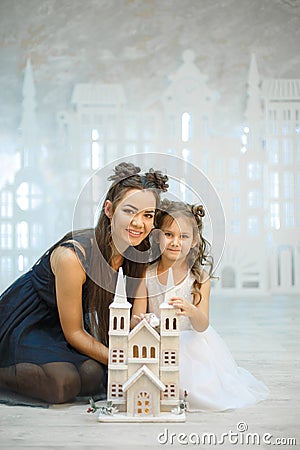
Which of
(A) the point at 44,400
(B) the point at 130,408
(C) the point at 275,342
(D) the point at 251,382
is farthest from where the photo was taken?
(C) the point at 275,342

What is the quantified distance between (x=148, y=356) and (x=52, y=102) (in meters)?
3.55

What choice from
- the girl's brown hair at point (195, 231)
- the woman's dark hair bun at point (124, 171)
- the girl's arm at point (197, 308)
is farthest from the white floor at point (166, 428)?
the woman's dark hair bun at point (124, 171)

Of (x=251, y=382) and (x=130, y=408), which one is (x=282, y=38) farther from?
(x=130, y=408)

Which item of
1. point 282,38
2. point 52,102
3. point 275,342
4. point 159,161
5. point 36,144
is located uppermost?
point 282,38

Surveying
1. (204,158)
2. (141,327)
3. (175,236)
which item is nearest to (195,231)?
(175,236)

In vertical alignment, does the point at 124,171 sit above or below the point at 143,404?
above

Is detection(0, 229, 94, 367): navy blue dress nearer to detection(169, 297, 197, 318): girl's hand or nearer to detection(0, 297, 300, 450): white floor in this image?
detection(0, 297, 300, 450): white floor

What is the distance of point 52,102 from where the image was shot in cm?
502

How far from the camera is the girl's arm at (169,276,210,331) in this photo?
181cm

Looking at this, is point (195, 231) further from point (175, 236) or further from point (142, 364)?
point (142, 364)

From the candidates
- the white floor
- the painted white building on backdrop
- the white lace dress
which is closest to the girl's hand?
the white lace dress

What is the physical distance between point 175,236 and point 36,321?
0.53 m

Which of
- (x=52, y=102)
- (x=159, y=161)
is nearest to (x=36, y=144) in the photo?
(x=52, y=102)

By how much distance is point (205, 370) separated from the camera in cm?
200
